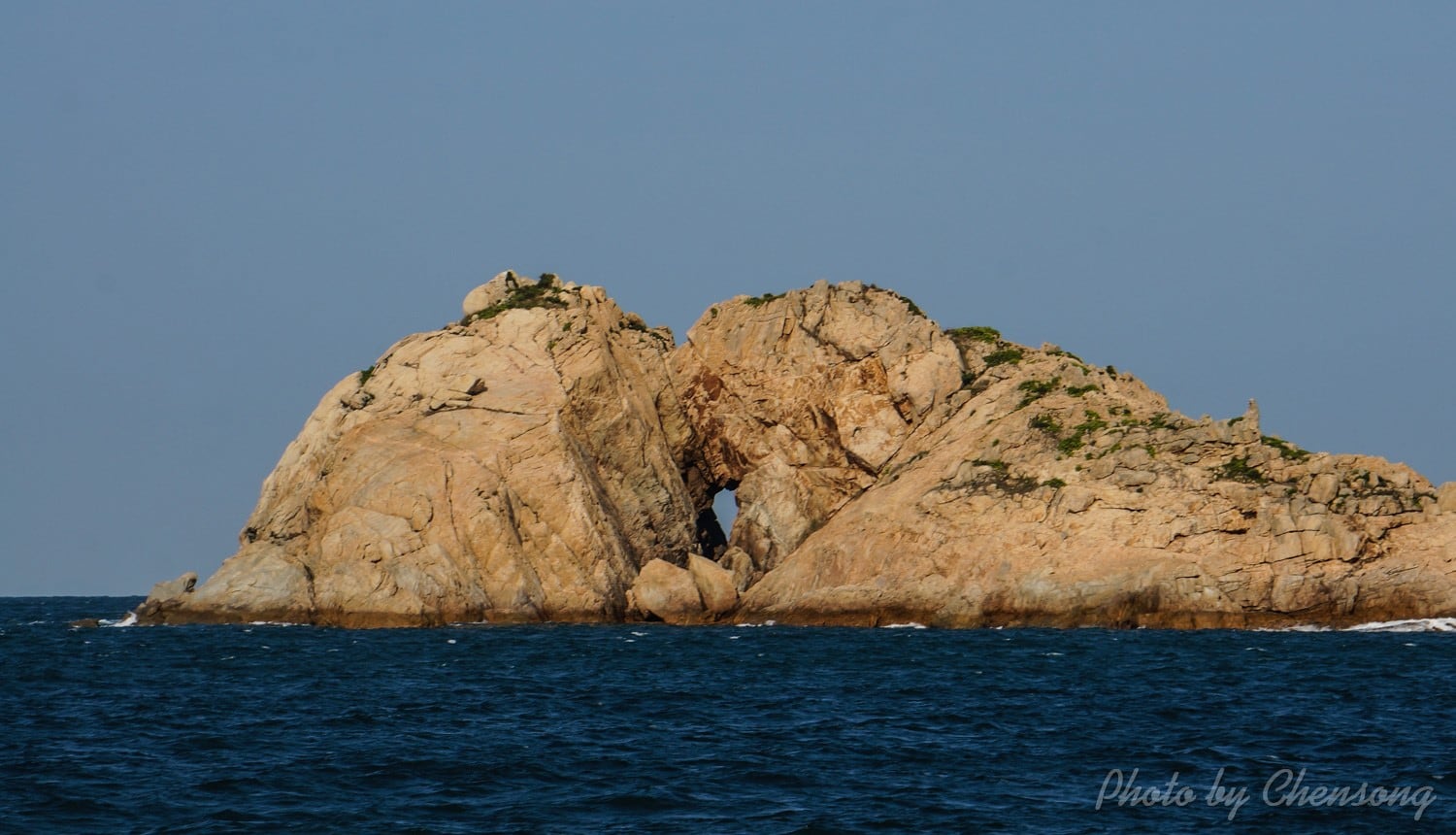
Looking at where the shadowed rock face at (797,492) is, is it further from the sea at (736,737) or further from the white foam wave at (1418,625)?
the sea at (736,737)

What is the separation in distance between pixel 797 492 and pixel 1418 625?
27012mm

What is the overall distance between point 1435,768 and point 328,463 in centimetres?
5241

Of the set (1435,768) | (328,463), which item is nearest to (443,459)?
(328,463)

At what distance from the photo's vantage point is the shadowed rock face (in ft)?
220

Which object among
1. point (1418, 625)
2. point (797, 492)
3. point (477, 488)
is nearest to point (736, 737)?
point (477, 488)

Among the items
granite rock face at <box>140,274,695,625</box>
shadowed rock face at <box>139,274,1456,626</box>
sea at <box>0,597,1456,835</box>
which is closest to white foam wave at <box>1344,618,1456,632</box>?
shadowed rock face at <box>139,274,1456,626</box>

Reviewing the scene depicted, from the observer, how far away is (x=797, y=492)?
78750mm

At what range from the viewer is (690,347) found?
8469cm

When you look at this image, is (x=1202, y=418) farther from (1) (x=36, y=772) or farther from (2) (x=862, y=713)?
(1) (x=36, y=772)

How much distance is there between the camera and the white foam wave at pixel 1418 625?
64.9m

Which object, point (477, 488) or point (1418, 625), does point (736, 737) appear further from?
point (1418, 625)

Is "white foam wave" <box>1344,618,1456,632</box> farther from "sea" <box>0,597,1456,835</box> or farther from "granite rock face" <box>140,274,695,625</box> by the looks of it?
"granite rock face" <box>140,274,695,625</box>

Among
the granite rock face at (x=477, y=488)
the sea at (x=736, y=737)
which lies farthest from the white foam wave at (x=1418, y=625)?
the granite rock face at (x=477, y=488)

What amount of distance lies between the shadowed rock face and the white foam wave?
1.46ft
